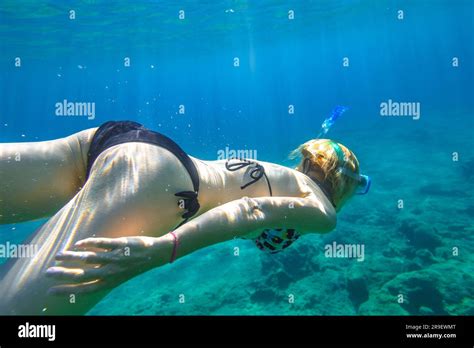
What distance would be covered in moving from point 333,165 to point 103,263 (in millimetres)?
2426

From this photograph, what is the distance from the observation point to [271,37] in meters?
48.6

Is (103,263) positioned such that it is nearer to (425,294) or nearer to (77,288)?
(77,288)

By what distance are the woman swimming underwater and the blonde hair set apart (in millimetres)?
14

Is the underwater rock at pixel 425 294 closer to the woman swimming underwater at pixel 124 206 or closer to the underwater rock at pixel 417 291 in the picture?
the underwater rock at pixel 417 291

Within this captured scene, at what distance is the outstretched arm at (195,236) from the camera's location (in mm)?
1839

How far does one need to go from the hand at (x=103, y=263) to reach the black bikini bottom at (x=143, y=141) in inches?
25.0

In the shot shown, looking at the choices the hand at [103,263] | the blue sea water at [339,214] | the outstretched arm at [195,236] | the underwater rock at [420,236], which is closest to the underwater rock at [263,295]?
the blue sea water at [339,214]

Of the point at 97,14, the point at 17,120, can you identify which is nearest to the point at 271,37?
the point at 97,14

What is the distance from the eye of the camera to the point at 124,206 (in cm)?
220

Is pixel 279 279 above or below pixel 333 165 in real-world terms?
below

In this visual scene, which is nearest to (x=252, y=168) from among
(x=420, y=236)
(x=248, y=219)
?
(x=248, y=219)

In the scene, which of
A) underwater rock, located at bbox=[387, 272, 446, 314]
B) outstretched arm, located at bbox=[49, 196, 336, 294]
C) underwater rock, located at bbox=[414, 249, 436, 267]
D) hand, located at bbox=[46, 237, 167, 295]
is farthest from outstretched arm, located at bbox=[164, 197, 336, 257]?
underwater rock, located at bbox=[414, 249, 436, 267]

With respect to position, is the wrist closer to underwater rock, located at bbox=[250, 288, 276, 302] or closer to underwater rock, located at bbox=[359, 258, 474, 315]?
underwater rock, located at bbox=[359, 258, 474, 315]

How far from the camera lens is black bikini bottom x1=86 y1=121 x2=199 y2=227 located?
2562mm
